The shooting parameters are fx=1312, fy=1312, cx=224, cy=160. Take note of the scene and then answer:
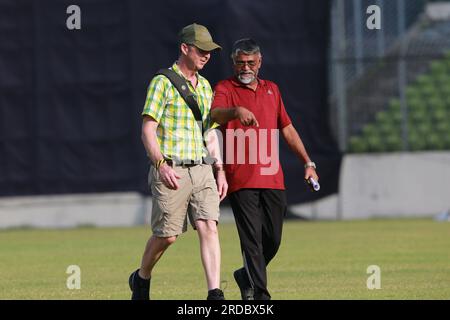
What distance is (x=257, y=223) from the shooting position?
32.2ft

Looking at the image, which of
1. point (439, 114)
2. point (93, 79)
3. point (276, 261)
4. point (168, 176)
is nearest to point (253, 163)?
point (168, 176)

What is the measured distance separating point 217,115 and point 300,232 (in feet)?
33.2

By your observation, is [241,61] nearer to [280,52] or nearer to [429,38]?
[280,52]

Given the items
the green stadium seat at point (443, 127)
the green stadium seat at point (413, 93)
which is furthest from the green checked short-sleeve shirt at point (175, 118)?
the green stadium seat at point (413, 93)

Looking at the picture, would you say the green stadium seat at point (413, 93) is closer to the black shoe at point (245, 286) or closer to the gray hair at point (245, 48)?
the black shoe at point (245, 286)

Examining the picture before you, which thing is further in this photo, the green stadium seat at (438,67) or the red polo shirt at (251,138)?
the green stadium seat at (438,67)

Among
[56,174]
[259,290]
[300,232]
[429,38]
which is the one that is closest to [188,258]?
[300,232]

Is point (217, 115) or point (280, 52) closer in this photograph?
point (217, 115)

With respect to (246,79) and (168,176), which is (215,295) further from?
(246,79)

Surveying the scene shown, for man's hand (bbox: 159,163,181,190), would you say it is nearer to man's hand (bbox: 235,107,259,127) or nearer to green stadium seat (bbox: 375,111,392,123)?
man's hand (bbox: 235,107,259,127)

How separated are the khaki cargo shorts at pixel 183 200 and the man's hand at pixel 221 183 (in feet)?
0.17

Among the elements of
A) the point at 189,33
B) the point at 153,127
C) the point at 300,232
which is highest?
the point at 189,33

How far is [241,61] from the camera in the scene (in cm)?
968

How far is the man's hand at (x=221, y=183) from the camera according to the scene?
32.0ft
